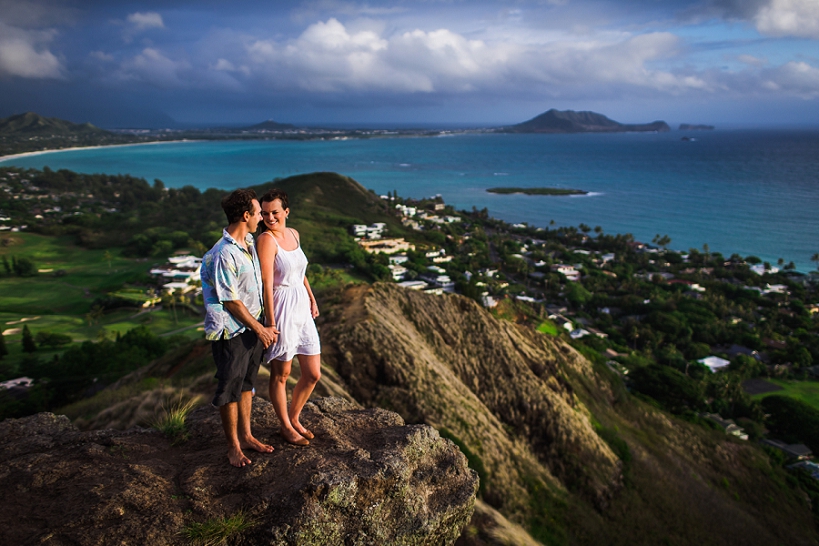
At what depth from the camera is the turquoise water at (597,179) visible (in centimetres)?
7969

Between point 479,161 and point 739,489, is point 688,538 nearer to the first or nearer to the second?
point 739,489

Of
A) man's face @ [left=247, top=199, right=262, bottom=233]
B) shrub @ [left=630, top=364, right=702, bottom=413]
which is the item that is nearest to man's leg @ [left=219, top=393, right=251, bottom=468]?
man's face @ [left=247, top=199, right=262, bottom=233]

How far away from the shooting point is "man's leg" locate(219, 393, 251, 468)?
420cm

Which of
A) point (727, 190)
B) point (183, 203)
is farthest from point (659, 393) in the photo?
point (727, 190)

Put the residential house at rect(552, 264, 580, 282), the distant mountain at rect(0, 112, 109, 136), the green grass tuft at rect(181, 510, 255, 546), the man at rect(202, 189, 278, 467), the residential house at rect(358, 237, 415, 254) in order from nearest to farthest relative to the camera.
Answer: the green grass tuft at rect(181, 510, 255, 546) < the man at rect(202, 189, 278, 467) < the residential house at rect(552, 264, 580, 282) < the residential house at rect(358, 237, 415, 254) < the distant mountain at rect(0, 112, 109, 136)

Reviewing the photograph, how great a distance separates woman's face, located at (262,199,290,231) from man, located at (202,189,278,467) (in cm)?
10

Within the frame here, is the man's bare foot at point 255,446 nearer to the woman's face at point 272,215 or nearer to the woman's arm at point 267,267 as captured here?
the woman's arm at point 267,267

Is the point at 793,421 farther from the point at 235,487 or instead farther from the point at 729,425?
the point at 235,487

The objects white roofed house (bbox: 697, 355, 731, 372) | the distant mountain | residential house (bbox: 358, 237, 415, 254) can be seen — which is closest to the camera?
white roofed house (bbox: 697, 355, 731, 372)

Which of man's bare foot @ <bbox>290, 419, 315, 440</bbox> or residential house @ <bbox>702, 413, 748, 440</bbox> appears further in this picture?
residential house @ <bbox>702, 413, 748, 440</bbox>

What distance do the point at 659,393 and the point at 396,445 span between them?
25300 millimetres

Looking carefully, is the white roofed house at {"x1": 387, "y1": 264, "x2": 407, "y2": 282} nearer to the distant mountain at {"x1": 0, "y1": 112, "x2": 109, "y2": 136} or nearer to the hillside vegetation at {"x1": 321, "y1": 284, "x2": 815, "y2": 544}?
the hillside vegetation at {"x1": 321, "y1": 284, "x2": 815, "y2": 544}

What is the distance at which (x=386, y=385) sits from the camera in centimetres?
1145

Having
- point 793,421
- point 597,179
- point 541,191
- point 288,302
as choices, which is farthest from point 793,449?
point 597,179
